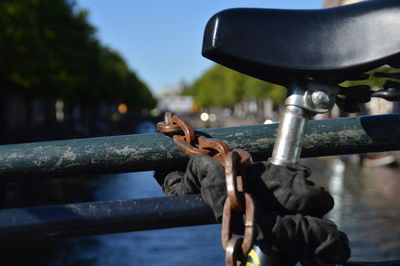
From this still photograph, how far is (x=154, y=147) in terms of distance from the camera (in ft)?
4.50

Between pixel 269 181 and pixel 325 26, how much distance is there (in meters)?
0.30

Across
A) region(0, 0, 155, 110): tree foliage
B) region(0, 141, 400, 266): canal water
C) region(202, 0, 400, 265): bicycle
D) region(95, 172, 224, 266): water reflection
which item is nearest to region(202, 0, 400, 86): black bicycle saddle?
region(202, 0, 400, 265): bicycle

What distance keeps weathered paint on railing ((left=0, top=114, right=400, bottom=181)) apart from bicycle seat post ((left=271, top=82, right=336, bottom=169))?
0.21 metres

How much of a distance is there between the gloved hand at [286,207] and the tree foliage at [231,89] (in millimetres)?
48078

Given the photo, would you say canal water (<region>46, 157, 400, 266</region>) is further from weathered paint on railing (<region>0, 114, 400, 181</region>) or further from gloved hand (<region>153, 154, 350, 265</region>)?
gloved hand (<region>153, 154, 350, 265</region>)

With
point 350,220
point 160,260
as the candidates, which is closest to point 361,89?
point 160,260

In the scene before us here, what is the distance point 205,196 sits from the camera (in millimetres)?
1215

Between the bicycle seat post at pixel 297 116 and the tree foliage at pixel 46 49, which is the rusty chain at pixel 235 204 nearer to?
the bicycle seat post at pixel 297 116

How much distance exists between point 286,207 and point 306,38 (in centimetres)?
31

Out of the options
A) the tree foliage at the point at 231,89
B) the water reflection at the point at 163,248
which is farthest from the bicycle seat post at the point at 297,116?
the tree foliage at the point at 231,89

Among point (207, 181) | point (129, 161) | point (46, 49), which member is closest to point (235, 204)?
point (207, 181)

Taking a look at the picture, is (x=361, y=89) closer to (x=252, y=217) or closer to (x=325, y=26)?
(x=325, y=26)

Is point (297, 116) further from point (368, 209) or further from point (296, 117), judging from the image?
point (368, 209)

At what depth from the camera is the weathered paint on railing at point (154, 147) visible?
135cm
